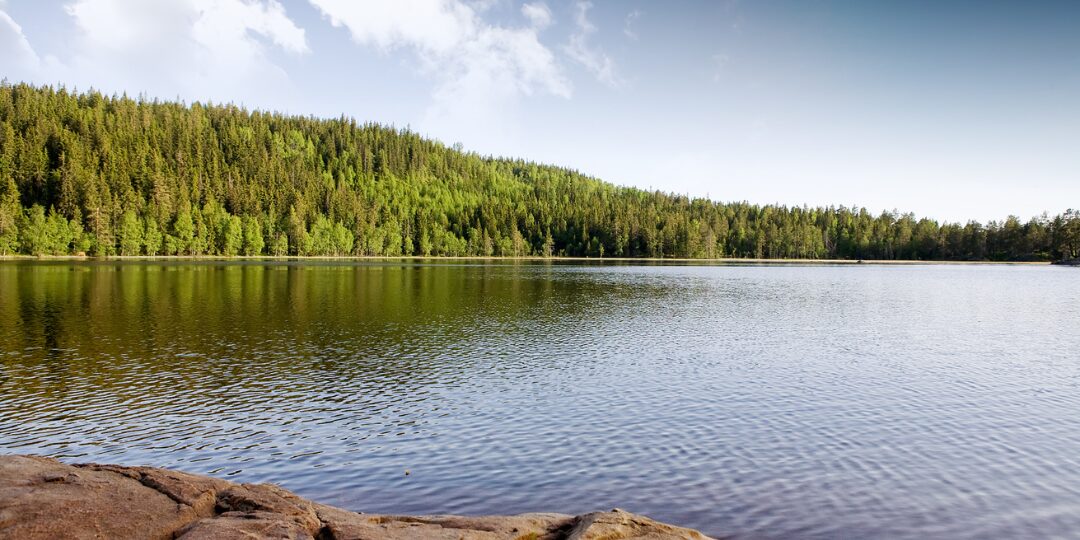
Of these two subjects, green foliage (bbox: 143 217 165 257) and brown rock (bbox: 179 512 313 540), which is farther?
green foliage (bbox: 143 217 165 257)

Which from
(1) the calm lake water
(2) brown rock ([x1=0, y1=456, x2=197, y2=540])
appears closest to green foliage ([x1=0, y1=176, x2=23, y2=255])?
(1) the calm lake water

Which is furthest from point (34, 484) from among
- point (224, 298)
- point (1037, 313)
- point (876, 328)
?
point (1037, 313)

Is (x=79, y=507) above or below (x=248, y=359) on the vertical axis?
above

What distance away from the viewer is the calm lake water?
47.1ft

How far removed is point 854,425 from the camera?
20859 mm

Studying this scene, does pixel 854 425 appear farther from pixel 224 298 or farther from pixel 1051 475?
pixel 224 298

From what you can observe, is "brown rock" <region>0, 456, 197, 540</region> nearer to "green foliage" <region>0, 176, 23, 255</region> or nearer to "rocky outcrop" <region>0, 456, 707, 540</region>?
"rocky outcrop" <region>0, 456, 707, 540</region>

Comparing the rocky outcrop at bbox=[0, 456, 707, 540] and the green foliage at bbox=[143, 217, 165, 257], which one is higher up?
the green foliage at bbox=[143, 217, 165, 257]

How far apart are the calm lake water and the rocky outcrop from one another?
294cm

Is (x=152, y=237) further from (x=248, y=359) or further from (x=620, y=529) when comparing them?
(x=620, y=529)

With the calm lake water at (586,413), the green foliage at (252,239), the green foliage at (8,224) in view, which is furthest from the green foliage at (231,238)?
the calm lake water at (586,413)

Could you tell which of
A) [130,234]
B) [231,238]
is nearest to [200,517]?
[130,234]

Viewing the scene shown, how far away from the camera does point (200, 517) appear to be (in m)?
9.94

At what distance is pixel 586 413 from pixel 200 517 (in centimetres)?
1405
